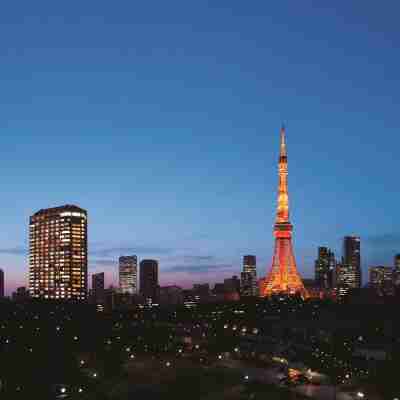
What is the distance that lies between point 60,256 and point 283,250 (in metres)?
80.1

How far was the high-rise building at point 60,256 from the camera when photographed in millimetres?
188875

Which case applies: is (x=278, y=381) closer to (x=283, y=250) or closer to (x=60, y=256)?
(x=283, y=250)

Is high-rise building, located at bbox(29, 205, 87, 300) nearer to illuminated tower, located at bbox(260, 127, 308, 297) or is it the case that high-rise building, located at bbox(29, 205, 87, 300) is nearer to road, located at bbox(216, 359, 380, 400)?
illuminated tower, located at bbox(260, 127, 308, 297)

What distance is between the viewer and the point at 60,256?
7554 inches

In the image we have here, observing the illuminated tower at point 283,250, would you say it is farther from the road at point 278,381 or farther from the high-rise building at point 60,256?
the high-rise building at point 60,256

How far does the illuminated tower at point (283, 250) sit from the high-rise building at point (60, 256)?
227 feet

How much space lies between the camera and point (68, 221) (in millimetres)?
193125

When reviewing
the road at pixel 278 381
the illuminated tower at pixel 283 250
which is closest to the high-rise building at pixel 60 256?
the illuminated tower at pixel 283 250

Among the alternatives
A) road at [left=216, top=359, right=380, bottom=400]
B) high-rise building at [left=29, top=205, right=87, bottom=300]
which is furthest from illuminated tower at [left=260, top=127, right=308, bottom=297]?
high-rise building at [left=29, top=205, right=87, bottom=300]

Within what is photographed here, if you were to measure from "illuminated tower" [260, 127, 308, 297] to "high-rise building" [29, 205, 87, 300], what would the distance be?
2720 inches

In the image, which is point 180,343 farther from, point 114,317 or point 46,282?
point 46,282

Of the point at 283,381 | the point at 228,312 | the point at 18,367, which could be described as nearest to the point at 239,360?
the point at 283,381

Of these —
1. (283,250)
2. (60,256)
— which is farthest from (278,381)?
(60,256)

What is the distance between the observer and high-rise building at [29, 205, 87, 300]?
188875mm
